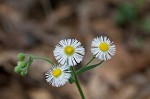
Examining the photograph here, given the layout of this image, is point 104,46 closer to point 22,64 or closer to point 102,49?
point 102,49

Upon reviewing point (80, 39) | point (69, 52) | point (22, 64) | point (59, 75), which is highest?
point (80, 39)

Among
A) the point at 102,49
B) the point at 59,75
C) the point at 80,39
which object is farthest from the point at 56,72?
the point at 80,39

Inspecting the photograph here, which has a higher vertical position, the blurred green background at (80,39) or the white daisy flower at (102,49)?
the blurred green background at (80,39)

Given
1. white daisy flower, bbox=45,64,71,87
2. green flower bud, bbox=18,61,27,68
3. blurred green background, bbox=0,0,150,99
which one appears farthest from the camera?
blurred green background, bbox=0,0,150,99

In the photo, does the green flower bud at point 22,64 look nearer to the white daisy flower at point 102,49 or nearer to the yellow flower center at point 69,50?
the yellow flower center at point 69,50

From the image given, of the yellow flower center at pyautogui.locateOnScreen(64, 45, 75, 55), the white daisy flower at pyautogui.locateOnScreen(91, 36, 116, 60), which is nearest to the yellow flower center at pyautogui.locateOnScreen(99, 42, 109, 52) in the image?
the white daisy flower at pyautogui.locateOnScreen(91, 36, 116, 60)

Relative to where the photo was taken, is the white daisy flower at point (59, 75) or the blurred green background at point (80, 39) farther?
the blurred green background at point (80, 39)

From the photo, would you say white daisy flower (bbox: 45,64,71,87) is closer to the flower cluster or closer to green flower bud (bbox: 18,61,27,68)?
the flower cluster

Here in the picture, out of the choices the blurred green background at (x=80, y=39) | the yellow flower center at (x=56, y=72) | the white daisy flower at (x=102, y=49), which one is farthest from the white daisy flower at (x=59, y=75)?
the blurred green background at (x=80, y=39)
